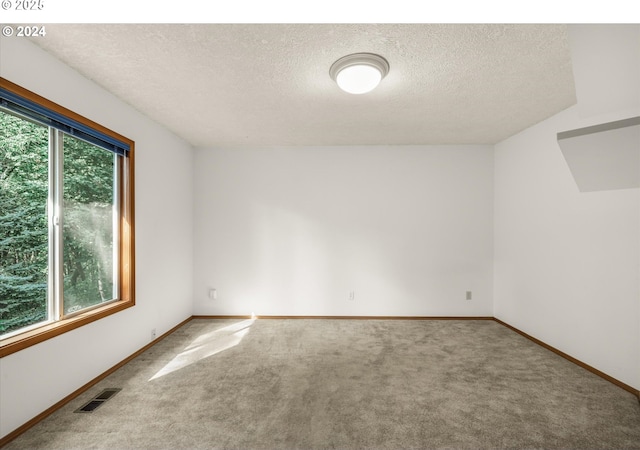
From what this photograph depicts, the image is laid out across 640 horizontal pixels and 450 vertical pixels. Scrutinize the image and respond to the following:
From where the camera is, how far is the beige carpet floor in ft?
5.62

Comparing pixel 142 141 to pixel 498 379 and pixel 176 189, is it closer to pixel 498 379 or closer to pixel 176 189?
pixel 176 189

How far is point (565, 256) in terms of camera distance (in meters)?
2.91

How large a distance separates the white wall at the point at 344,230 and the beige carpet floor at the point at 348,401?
95cm

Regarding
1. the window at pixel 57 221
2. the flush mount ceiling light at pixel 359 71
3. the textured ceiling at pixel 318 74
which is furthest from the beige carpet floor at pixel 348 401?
the textured ceiling at pixel 318 74

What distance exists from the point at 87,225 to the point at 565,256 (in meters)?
4.67

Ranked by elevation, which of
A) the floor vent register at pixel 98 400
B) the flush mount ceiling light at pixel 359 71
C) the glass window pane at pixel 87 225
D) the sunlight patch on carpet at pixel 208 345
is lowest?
the sunlight patch on carpet at pixel 208 345

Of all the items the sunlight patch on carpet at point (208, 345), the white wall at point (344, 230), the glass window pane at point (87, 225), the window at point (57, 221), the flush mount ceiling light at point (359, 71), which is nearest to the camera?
the window at point (57, 221)

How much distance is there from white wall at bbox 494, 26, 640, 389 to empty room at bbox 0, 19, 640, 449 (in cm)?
2

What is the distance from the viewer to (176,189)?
12.3ft

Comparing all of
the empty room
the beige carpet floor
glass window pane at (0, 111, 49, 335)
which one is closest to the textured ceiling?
the empty room

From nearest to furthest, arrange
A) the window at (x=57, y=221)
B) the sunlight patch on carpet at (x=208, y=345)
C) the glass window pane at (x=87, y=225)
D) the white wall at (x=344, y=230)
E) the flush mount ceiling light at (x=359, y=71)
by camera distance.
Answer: the window at (x=57, y=221) < the flush mount ceiling light at (x=359, y=71) < the glass window pane at (x=87, y=225) < the sunlight patch on carpet at (x=208, y=345) < the white wall at (x=344, y=230)

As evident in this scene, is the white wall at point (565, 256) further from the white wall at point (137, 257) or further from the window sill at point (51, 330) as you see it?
the window sill at point (51, 330)

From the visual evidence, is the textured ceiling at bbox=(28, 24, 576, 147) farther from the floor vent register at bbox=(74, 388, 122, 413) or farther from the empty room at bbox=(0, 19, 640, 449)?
the floor vent register at bbox=(74, 388, 122, 413)

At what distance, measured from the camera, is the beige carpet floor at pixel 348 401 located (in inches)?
67.4
